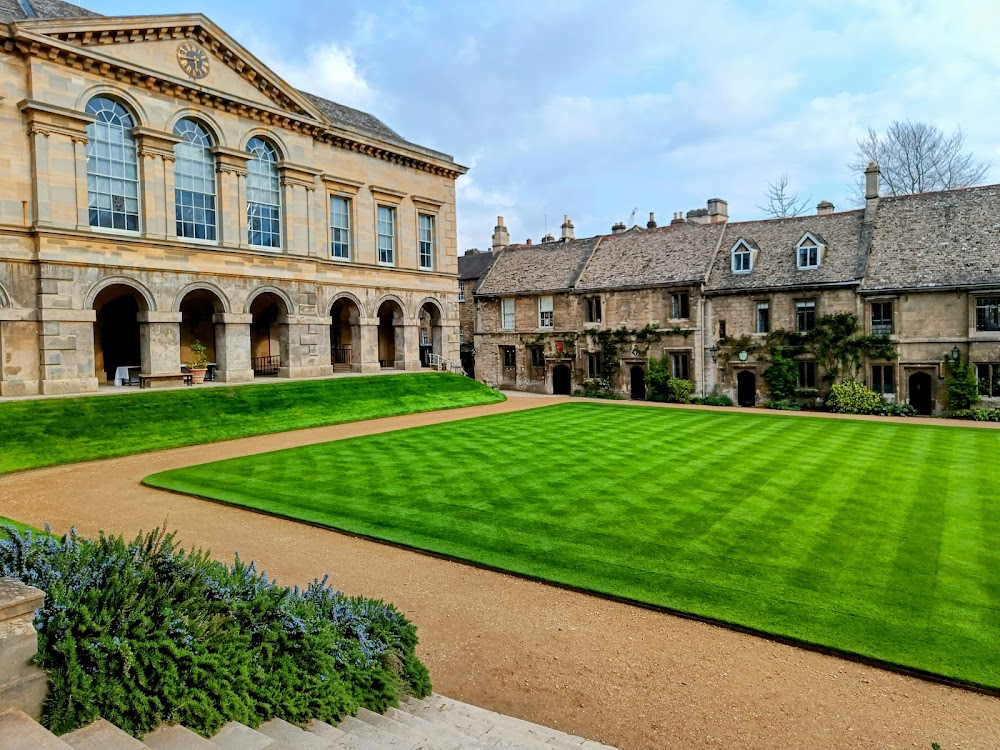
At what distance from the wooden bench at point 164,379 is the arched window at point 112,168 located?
5.56m

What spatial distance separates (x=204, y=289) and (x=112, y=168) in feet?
17.5

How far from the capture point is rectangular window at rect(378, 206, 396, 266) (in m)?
34.3

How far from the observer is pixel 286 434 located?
22.8 metres

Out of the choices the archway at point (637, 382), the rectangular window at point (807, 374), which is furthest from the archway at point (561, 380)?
the rectangular window at point (807, 374)

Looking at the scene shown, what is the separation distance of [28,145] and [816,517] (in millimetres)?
25931

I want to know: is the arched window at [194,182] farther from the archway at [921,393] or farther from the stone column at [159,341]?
the archway at [921,393]

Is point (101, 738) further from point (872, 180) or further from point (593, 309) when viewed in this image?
point (872, 180)

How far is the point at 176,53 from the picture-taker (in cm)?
2502

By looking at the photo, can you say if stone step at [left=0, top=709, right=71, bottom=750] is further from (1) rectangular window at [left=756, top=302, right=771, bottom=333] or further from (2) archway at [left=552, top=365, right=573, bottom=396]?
(2) archway at [left=552, top=365, right=573, bottom=396]

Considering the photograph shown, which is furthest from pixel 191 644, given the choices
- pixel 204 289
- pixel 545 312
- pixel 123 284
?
pixel 545 312

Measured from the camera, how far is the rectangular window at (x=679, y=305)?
36062 mm

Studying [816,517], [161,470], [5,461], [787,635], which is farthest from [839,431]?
[5,461]

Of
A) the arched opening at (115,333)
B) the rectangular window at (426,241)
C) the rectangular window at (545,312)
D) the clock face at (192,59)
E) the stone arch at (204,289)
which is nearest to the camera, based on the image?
the stone arch at (204,289)

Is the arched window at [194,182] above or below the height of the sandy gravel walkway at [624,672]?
above
